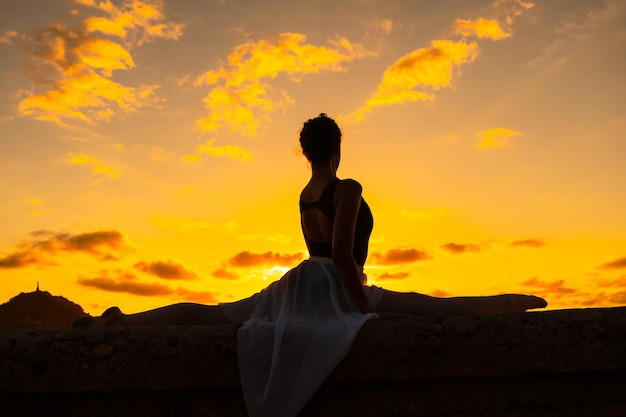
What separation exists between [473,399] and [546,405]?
44 cm

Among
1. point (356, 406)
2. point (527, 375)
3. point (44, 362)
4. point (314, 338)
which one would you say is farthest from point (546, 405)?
point (44, 362)

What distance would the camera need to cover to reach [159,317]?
13.6 feet

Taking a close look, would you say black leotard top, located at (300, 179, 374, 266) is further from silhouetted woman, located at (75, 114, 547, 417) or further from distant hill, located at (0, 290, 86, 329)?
distant hill, located at (0, 290, 86, 329)

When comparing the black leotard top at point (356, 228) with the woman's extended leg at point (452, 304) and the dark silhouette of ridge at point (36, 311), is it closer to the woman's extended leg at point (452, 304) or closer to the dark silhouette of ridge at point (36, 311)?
the woman's extended leg at point (452, 304)

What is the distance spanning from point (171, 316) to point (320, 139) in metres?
1.64

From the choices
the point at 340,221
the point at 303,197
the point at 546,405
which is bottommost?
the point at 546,405

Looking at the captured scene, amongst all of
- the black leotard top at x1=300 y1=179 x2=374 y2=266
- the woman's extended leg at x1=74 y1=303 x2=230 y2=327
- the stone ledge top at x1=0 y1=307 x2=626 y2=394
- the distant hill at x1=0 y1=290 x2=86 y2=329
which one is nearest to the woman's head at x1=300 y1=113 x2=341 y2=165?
the black leotard top at x1=300 y1=179 x2=374 y2=266

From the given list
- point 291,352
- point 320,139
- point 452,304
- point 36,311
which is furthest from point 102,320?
point 36,311

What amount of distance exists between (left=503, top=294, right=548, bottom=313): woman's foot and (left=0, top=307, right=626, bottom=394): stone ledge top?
0.64 metres

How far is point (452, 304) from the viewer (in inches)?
167

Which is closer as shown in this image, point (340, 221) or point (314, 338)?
point (314, 338)

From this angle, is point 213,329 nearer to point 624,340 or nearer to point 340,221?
point 340,221

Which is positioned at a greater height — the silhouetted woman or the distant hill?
the distant hill

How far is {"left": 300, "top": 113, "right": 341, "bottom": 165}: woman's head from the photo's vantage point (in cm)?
458
